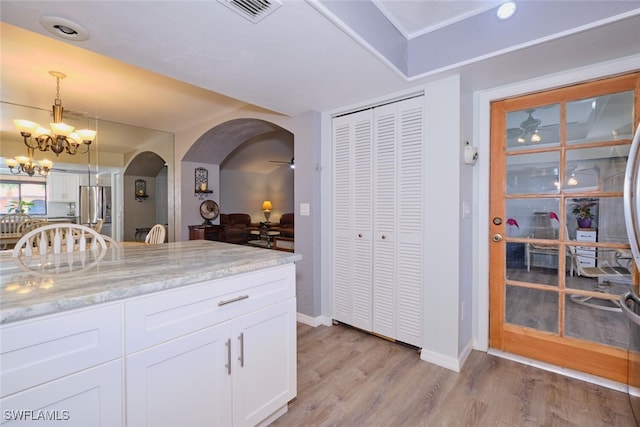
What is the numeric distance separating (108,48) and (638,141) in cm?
293

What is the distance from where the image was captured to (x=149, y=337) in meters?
1.10

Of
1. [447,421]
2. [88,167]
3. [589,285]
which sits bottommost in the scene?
[447,421]

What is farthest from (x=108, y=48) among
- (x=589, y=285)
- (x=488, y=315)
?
(x=589, y=285)

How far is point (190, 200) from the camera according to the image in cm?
482

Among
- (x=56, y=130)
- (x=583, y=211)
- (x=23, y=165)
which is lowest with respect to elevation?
(x=583, y=211)

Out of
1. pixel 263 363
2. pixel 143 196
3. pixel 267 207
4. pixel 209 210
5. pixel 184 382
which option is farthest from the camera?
pixel 267 207

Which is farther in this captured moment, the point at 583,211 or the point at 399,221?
the point at 399,221

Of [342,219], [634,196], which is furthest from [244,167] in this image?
[634,196]

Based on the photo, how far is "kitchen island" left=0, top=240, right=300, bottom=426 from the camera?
0.87 metres

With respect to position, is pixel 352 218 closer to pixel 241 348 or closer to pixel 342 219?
pixel 342 219

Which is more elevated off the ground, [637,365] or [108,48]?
[108,48]

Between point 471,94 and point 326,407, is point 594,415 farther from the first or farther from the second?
point 471,94

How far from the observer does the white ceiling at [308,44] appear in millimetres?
1448

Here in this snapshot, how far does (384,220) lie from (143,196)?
5.42 metres
